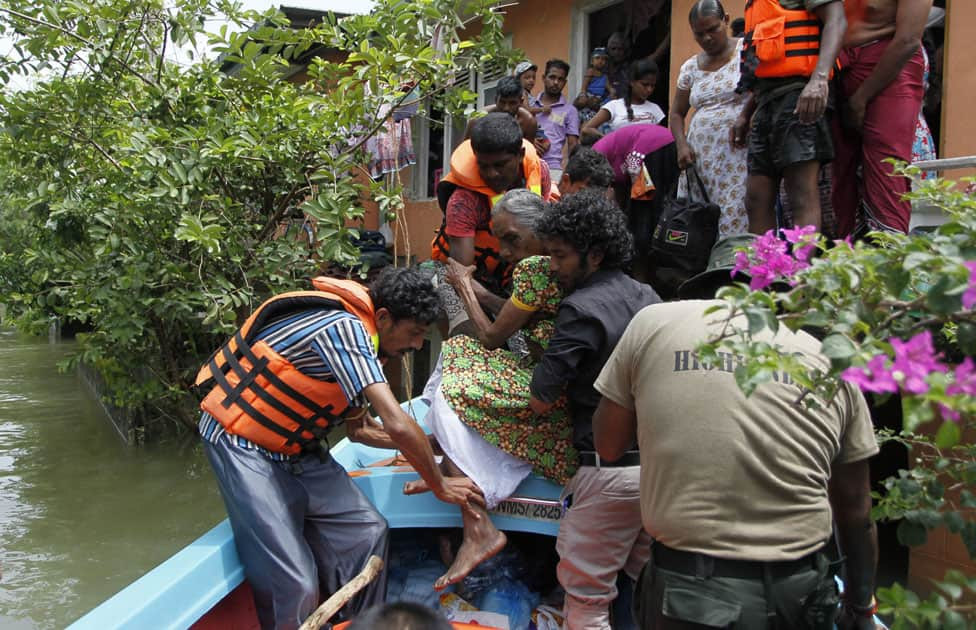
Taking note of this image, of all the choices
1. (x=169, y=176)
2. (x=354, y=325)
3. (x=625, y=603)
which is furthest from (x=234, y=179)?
(x=625, y=603)

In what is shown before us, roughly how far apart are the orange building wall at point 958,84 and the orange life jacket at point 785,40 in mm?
1182

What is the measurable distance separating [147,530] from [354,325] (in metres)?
4.32

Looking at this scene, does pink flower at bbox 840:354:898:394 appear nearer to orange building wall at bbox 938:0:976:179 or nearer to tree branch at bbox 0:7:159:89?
orange building wall at bbox 938:0:976:179

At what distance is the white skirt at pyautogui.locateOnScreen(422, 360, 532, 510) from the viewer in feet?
9.15

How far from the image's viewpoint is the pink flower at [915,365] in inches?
29.1

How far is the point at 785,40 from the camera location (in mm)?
3287

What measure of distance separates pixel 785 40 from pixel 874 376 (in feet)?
9.67

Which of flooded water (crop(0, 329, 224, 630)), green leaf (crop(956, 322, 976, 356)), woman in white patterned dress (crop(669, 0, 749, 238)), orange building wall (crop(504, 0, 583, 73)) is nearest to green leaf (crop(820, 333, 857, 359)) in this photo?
green leaf (crop(956, 322, 976, 356))

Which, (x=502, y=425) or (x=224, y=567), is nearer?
(x=224, y=567)

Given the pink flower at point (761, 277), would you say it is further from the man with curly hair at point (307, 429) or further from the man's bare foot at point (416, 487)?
the man's bare foot at point (416, 487)

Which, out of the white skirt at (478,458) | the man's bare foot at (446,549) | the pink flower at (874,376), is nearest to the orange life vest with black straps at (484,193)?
the white skirt at (478,458)

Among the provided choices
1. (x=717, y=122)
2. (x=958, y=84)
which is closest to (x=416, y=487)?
(x=717, y=122)

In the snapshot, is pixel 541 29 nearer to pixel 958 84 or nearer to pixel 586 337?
pixel 958 84

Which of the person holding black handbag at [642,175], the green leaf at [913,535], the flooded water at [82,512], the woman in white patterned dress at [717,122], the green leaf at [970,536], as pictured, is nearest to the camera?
the green leaf at [970,536]
